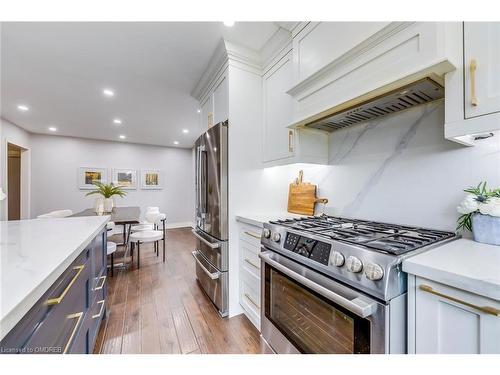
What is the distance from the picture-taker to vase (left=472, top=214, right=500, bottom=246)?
90 centimetres

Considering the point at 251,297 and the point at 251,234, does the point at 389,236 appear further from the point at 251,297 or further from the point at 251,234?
the point at 251,297

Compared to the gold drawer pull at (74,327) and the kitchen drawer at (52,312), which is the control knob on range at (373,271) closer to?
the kitchen drawer at (52,312)

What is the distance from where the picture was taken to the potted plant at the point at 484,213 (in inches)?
35.2

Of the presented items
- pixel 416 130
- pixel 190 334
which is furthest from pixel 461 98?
pixel 190 334

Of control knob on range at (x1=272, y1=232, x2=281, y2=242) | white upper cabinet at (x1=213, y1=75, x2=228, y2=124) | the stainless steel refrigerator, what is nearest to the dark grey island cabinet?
the stainless steel refrigerator

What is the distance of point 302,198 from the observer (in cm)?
194

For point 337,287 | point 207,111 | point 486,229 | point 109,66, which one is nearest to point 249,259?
point 337,287

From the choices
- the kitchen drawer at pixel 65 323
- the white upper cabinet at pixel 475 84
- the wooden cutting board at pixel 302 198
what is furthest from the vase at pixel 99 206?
the white upper cabinet at pixel 475 84

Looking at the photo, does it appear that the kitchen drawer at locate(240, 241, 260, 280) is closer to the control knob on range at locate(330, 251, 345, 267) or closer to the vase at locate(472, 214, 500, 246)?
the control knob on range at locate(330, 251, 345, 267)

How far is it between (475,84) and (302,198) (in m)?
1.30

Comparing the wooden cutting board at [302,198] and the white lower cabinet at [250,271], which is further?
the wooden cutting board at [302,198]

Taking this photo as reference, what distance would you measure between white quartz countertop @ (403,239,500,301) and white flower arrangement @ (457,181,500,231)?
15 centimetres

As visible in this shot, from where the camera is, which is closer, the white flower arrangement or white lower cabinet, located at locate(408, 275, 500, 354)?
white lower cabinet, located at locate(408, 275, 500, 354)

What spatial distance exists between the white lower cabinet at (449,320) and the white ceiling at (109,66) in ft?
6.55
